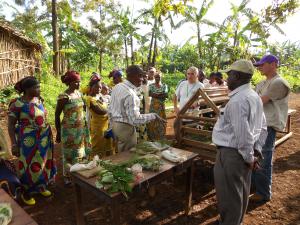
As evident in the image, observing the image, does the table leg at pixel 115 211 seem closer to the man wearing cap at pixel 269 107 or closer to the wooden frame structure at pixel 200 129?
the wooden frame structure at pixel 200 129

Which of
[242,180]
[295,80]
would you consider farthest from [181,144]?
[295,80]

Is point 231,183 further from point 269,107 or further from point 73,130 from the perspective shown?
point 73,130

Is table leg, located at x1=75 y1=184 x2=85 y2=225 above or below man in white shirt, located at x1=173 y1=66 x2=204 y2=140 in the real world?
below

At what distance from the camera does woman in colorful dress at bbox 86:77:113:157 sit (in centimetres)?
431

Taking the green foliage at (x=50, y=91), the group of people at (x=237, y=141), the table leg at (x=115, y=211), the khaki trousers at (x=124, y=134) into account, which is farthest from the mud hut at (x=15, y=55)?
the group of people at (x=237, y=141)

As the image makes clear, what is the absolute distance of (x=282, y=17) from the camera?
13.5 meters

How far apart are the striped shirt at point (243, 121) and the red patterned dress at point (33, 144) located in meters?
2.62

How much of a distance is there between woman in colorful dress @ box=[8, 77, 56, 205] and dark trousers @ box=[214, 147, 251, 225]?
2.57 meters

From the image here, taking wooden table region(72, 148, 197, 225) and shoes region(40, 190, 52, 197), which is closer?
wooden table region(72, 148, 197, 225)

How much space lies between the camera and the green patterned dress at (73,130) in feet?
12.8

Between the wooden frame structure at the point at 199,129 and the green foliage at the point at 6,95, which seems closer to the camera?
the wooden frame structure at the point at 199,129

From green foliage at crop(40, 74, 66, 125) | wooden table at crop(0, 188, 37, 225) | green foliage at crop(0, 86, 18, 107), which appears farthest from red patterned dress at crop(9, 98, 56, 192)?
green foliage at crop(0, 86, 18, 107)

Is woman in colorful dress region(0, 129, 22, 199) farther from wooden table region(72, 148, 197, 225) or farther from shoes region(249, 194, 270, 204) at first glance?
shoes region(249, 194, 270, 204)

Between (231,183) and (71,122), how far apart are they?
2.58 meters
